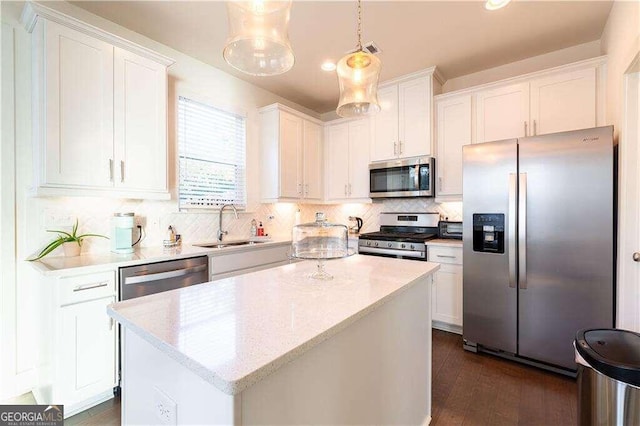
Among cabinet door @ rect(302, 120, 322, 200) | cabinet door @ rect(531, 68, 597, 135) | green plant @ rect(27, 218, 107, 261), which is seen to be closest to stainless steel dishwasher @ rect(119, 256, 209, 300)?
green plant @ rect(27, 218, 107, 261)

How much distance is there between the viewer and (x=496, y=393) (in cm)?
201

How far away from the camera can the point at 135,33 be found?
2.55 metres

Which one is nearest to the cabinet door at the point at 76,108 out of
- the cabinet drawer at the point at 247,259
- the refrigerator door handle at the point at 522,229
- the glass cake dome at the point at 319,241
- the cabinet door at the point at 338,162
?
the cabinet drawer at the point at 247,259

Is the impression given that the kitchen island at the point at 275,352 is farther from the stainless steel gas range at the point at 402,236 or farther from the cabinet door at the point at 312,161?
the cabinet door at the point at 312,161

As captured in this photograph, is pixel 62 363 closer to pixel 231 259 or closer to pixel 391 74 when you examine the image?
pixel 231 259

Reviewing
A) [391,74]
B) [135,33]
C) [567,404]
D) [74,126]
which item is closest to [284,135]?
[391,74]

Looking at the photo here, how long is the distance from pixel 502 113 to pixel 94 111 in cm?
355

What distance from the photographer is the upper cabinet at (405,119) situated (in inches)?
128

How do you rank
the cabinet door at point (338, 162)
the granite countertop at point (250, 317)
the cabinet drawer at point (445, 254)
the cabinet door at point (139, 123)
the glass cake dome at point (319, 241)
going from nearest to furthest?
the granite countertop at point (250, 317), the glass cake dome at point (319, 241), the cabinet door at point (139, 123), the cabinet drawer at point (445, 254), the cabinet door at point (338, 162)

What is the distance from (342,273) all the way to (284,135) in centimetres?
244

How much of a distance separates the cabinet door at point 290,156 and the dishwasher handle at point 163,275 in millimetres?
1471

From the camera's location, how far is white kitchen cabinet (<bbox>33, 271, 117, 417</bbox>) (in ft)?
5.48

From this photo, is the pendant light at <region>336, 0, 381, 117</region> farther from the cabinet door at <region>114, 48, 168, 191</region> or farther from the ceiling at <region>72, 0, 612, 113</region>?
the cabinet door at <region>114, 48, 168, 191</region>

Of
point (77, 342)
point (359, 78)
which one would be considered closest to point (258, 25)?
point (359, 78)
